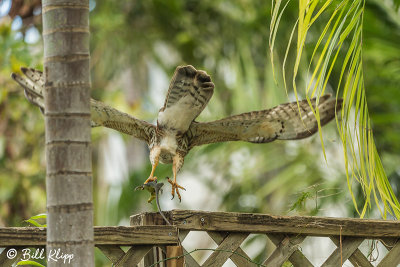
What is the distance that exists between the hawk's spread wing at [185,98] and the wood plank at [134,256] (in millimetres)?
743

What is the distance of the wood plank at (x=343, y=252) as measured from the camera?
2.41m

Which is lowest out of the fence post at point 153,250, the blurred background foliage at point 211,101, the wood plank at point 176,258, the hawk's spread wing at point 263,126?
the wood plank at point 176,258

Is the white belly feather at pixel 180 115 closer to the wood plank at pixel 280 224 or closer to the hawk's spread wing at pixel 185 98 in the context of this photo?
the hawk's spread wing at pixel 185 98

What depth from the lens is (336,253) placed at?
244cm

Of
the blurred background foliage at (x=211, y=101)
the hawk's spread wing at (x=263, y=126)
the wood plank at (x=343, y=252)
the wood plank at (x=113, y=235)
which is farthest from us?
the blurred background foliage at (x=211, y=101)

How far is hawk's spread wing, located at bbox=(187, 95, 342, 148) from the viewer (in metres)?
2.95

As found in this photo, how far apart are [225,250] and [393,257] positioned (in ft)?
2.32

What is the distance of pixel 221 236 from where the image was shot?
2291 mm

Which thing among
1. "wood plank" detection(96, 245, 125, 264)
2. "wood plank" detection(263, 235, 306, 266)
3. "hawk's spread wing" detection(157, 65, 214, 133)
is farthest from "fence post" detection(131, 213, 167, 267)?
"hawk's spread wing" detection(157, 65, 214, 133)

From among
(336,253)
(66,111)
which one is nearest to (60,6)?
(66,111)

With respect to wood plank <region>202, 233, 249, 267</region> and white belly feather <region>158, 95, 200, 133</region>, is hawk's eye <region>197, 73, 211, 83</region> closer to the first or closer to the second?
white belly feather <region>158, 95, 200, 133</region>

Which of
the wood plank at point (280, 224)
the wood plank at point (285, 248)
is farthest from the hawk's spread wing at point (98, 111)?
the wood plank at point (285, 248)

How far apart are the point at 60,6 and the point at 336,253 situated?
4.40 ft

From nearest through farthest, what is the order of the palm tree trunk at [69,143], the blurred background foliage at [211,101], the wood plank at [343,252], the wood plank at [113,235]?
the palm tree trunk at [69,143] < the wood plank at [113,235] < the wood plank at [343,252] < the blurred background foliage at [211,101]
